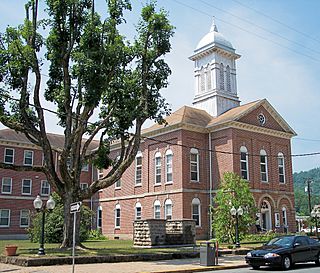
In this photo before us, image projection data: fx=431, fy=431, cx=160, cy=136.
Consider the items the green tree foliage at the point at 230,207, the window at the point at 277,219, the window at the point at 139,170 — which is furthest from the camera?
the window at the point at 139,170

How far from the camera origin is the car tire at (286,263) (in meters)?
17.2

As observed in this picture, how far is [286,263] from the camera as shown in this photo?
17391 millimetres

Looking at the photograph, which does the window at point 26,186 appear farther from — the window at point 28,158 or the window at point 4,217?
the window at point 4,217

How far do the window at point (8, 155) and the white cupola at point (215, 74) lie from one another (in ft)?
69.7

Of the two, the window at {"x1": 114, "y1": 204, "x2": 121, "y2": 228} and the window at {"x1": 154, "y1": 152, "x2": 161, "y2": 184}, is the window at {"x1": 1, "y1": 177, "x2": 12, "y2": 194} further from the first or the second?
the window at {"x1": 154, "y1": 152, "x2": 161, "y2": 184}

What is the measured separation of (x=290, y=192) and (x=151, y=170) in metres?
13.7

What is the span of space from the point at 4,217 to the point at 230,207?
90.5 feet

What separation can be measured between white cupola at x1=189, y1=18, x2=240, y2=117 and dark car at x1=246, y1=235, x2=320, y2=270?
24.9 meters

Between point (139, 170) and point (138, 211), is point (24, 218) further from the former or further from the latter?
point (139, 170)

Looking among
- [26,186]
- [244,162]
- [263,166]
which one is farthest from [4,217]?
[263,166]

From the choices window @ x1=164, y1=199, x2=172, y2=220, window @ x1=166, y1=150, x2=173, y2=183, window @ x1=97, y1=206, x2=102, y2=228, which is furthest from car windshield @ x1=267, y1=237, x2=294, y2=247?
window @ x1=97, y1=206, x2=102, y2=228

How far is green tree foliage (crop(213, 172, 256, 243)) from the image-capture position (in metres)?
31.2

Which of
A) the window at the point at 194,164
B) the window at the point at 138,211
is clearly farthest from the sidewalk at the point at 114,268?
the window at the point at 138,211

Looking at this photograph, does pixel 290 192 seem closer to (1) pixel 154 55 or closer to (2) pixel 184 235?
(2) pixel 184 235
